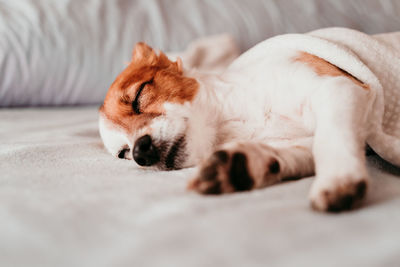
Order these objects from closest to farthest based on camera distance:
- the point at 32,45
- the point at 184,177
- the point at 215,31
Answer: the point at 184,177, the point at 32,45, the point at 215,31

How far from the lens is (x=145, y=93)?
122 centimetres

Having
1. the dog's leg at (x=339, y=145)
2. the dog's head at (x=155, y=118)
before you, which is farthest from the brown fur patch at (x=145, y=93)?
the dog's leg at (x=339, y=145)

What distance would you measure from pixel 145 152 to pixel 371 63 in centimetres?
75

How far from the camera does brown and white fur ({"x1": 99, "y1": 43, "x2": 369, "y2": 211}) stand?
0.70 meters

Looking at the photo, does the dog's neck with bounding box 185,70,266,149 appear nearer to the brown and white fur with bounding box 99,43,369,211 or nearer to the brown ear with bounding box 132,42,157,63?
the brown and white fur with bounding box 99,43,369,211

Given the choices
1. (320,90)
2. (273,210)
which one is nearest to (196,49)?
(320,90)

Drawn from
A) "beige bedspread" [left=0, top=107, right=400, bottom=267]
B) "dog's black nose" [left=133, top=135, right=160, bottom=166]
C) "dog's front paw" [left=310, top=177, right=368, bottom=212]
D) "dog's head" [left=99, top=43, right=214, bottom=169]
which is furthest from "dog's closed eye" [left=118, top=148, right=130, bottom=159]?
"dog's front paw" [left=310, top=177, right=368, bottom=212]

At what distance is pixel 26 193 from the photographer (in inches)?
30.3

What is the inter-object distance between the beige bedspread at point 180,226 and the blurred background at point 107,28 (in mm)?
1277

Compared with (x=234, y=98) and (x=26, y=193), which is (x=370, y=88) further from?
(x=26, y=193)

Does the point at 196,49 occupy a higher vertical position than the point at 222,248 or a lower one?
lower

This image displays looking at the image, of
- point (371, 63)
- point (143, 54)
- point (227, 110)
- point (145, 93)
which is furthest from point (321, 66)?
point (143, 54)

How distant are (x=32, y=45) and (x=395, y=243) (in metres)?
1.99

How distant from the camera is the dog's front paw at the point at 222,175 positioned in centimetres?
69
